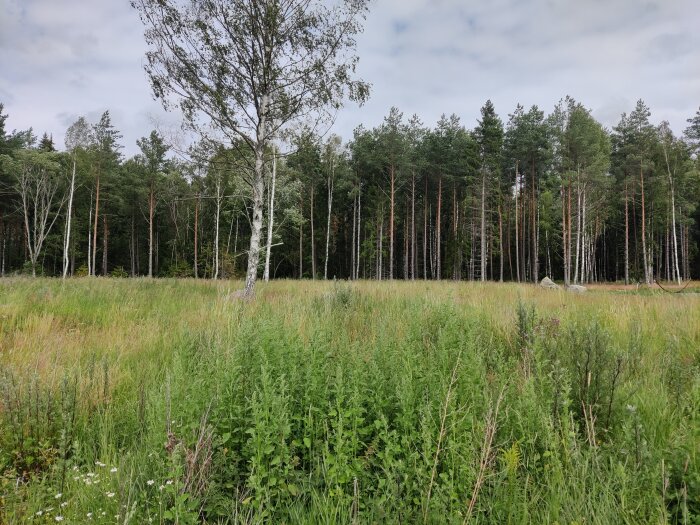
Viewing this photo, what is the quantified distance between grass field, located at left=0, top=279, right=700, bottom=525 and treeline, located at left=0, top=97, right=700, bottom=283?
24676 millimetres

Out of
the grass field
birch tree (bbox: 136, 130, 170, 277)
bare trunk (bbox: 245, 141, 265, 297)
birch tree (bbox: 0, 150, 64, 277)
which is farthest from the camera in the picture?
birch tree (bbox: 136, 130, 170, 277)

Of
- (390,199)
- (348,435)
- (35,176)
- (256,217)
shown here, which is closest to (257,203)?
(256,217)

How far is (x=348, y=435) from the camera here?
1.94 metres

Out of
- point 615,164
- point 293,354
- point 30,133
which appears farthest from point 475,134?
point 30,133

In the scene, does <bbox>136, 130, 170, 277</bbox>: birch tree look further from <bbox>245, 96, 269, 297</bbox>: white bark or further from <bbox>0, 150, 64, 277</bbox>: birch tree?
<bbox>245, 96, 269, 297</bbox>: white bark

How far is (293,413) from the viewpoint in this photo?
2340mm

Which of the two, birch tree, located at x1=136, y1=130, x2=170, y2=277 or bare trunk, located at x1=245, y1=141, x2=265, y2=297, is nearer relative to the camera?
bare trunk, located at x1=245, y1=141, x2=265, y2=297

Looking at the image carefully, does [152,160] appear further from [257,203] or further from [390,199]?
[257,203]

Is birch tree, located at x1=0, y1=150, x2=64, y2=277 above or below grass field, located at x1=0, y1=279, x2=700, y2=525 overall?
above

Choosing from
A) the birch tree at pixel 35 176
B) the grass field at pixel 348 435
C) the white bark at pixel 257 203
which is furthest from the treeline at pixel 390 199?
the grass field at pixel 348 435

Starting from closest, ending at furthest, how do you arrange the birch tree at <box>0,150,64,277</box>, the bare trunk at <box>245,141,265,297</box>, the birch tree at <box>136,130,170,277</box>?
1. the bare trunk at <box>245,141,265,297</box>
2. the birch tree at <box>0,150,64,277</box>
3. the birch tree at <box>136,130,170,277</box>

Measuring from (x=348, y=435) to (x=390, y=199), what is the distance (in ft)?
114

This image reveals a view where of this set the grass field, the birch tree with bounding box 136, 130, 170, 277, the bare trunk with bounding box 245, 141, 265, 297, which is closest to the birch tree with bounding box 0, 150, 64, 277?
the birch tree with bounding box 136, 130, 170, 277

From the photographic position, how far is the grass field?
167cm
